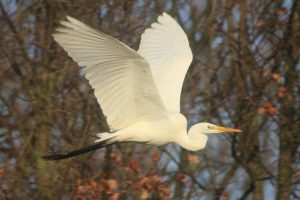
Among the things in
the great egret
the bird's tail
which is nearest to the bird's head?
the great egret

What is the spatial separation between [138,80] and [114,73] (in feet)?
0.72

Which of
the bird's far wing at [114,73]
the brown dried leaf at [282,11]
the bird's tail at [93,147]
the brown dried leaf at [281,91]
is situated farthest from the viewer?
the brown dried leaf at [282,11]

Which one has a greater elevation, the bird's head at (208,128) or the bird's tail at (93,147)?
the bird's head at (208,128)

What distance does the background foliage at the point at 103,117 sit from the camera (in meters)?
9.46

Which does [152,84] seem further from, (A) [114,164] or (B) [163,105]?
(A) [114,164]

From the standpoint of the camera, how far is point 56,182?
29.8ft

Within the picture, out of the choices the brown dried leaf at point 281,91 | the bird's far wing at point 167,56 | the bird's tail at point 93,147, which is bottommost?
the bird's tail at point 93,147

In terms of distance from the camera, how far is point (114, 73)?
24.8ft

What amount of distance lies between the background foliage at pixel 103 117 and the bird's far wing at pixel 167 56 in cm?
69

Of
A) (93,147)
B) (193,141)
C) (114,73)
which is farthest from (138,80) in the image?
(193,141)

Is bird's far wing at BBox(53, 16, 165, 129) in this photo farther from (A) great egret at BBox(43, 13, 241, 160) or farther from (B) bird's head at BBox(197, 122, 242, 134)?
(B) bird's head at BBox(197, 122, 242, 134)

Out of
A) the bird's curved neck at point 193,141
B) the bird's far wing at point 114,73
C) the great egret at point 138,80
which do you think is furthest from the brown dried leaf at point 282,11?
the bird's far wing at point 114,73

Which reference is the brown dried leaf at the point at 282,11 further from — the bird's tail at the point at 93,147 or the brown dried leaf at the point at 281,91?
the bird's tail at the point at 93,147

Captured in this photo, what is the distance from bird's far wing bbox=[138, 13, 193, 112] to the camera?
8781 millimetres
